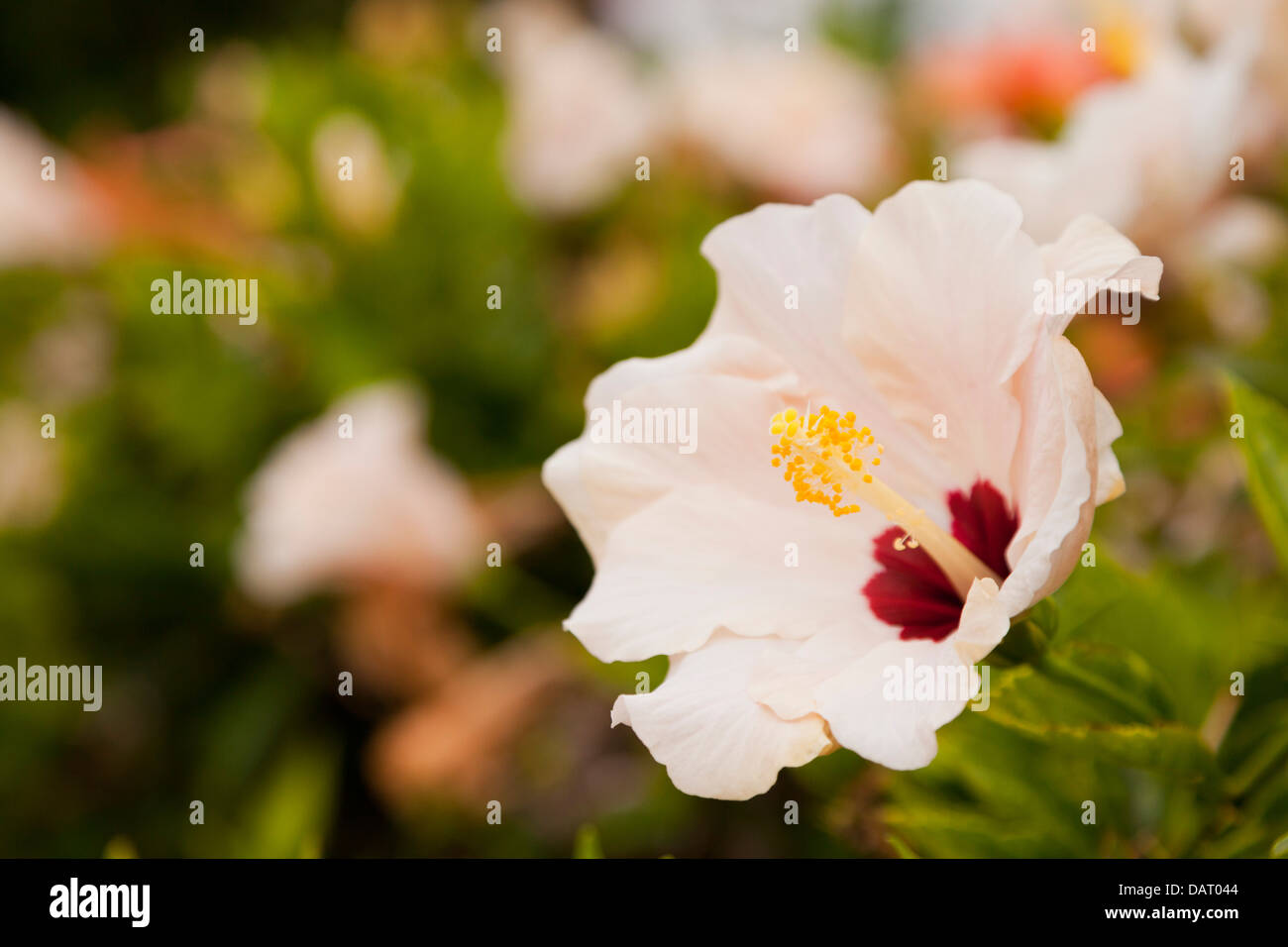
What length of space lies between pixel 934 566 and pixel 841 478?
2.6 inches

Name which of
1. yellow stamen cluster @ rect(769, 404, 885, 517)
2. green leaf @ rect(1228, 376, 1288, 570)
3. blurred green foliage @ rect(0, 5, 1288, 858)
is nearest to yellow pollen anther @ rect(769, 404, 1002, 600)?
yellow stamen cluster @ rect(769, 404, 885, 517)

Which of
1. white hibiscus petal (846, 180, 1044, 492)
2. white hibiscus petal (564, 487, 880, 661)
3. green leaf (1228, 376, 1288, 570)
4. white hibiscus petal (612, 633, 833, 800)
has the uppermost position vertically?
white hibiscus petal (846, 180, 1044, 492)

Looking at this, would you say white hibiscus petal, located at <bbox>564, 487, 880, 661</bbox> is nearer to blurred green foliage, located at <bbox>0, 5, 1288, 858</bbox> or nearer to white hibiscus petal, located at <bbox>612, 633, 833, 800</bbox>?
white hibiscus petal, located at <bbox>612, 633, 833, 800</bbox>

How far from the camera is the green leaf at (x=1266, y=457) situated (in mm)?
525

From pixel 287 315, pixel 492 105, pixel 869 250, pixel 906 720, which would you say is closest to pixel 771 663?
pixel 906 720

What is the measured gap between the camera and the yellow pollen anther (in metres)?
0.46

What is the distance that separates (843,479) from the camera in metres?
0.46

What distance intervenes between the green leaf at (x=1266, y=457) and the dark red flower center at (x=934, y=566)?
140 mm

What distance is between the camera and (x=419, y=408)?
4.64 feet

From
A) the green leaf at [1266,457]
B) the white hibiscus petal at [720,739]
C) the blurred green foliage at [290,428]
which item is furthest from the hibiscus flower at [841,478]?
the blurred green foliage at [290,428]

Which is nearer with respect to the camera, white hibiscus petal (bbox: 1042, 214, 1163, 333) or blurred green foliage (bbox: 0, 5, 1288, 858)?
white hibiscus petal (bbox: 1042, 214, 1163, 333)

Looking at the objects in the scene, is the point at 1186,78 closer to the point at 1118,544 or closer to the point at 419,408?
the point at 1118,544

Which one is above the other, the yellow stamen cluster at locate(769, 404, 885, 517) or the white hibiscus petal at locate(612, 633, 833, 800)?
the yellow stamen cluster at locate(769, 404, 885, 517)

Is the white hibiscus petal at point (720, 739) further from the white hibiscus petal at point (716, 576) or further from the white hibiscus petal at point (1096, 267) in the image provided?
the white hibiscus petal at point (1096, 267)
